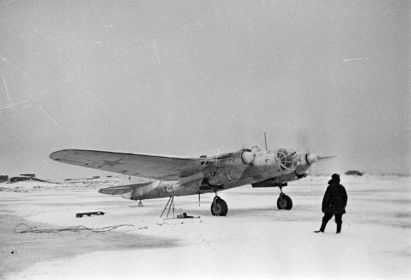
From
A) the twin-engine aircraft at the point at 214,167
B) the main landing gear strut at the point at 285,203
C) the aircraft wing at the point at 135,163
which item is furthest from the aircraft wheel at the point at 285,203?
the aircraft wing at the point at 135,163

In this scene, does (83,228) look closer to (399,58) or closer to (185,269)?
(185,269)

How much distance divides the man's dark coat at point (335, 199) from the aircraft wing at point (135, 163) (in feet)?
18.2

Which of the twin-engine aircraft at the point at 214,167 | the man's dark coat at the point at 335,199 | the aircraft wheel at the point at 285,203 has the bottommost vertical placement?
the aircraft wheel at the point at 285,203

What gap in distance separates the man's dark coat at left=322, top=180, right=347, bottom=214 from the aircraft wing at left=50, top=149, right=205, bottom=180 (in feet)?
18.2

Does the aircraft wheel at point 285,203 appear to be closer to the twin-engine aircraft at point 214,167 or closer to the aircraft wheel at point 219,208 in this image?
the twin-engine aircraft at point 214,167

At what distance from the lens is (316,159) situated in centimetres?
1529

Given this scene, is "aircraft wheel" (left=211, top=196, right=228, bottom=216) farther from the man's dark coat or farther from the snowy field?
the man's dark coat

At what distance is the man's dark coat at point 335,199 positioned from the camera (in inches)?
368

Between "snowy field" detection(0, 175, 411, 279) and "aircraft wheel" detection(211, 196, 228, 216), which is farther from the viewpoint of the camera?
"aircraft wheel" detection(211, 196, 228, 216)

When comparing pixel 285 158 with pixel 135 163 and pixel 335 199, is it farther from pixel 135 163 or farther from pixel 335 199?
pixel 135 163

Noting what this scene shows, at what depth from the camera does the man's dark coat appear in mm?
9352

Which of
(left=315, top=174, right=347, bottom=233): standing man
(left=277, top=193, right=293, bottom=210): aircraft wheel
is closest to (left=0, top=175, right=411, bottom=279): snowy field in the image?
(left=315, top=174, right=347, bottom=233): standing man

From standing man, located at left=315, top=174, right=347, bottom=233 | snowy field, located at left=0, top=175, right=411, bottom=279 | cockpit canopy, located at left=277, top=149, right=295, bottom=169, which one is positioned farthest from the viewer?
cockpit canopy, located at left=277, top=149, right=295, bottom=169

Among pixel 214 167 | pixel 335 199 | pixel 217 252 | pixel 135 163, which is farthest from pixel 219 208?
pixel 217 252
